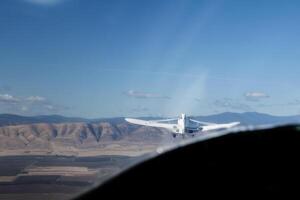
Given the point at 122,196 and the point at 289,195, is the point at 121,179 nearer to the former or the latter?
the point at 122,196

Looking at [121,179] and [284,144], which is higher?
[284,144]

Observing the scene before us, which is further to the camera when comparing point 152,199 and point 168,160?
point 168,160

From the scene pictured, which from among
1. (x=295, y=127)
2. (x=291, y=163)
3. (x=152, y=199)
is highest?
(x=295, y=127)

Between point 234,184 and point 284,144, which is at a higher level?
A: point 284,144

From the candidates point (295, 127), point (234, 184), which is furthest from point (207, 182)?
point (295, 127)

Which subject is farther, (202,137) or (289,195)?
(202,137)

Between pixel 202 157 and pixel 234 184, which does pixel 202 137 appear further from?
pixel 234 184

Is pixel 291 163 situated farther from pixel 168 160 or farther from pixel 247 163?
pixel 168 160

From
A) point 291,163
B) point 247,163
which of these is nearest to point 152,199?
point 247,163
